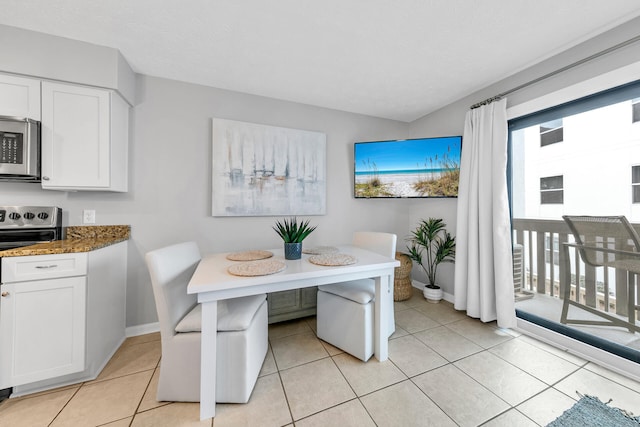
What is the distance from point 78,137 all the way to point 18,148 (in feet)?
1.06

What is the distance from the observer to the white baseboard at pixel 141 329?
2.08m

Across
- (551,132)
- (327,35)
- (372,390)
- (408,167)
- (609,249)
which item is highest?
(327,35)

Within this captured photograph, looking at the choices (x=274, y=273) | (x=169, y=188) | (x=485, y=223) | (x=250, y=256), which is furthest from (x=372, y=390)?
(x=169, y=188)

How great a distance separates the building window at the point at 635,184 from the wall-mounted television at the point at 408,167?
3.82ft

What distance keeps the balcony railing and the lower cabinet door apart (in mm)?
3712

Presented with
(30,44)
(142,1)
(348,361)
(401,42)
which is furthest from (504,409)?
(30,44)

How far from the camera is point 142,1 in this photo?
1.39 metres

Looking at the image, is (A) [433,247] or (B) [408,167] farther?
(A) [433,247]

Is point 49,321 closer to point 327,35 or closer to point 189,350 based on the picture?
point 189,350

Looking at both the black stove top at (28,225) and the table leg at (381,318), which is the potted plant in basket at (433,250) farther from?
the black stove top at (28,225)

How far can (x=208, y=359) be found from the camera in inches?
48.4

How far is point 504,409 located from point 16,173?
348 cm

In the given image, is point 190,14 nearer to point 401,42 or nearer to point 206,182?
point 206,182

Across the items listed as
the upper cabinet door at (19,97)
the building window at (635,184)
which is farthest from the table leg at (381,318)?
the upper cabinet door at (19,97)
